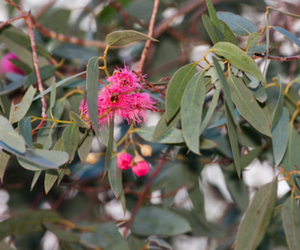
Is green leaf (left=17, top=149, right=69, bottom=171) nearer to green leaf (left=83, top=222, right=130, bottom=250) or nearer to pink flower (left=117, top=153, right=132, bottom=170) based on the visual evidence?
pink flower (left=117, top=153, right=132, bottom=170)

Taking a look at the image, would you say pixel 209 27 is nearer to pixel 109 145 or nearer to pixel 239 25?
pixel 239 25

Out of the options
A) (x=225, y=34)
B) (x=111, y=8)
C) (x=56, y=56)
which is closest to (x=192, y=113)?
(x=225, y=34)

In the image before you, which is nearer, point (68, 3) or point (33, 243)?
point (33, 243)

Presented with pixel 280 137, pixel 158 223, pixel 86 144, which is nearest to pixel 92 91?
pixel 86 144

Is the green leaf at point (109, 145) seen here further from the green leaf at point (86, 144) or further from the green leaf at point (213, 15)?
the green leaf at point (213, 15)

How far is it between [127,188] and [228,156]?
44 cm

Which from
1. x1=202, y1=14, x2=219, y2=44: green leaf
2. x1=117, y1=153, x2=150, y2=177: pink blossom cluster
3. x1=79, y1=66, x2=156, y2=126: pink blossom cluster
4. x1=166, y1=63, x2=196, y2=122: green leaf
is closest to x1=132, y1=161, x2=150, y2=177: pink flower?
x1=117, y1=153, x2=150, y2=177: pink blossom cluster

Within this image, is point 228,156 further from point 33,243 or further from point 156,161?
point 33,243

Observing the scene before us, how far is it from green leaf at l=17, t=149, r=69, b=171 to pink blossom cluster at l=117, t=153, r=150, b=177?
0.26 metres

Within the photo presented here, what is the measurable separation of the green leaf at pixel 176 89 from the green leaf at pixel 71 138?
200 millimetres

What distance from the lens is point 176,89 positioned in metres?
0.82

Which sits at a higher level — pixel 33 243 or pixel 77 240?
pixel 77 240

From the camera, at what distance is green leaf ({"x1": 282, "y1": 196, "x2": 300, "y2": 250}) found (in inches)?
39.5

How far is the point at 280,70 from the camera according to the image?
1814 mm
